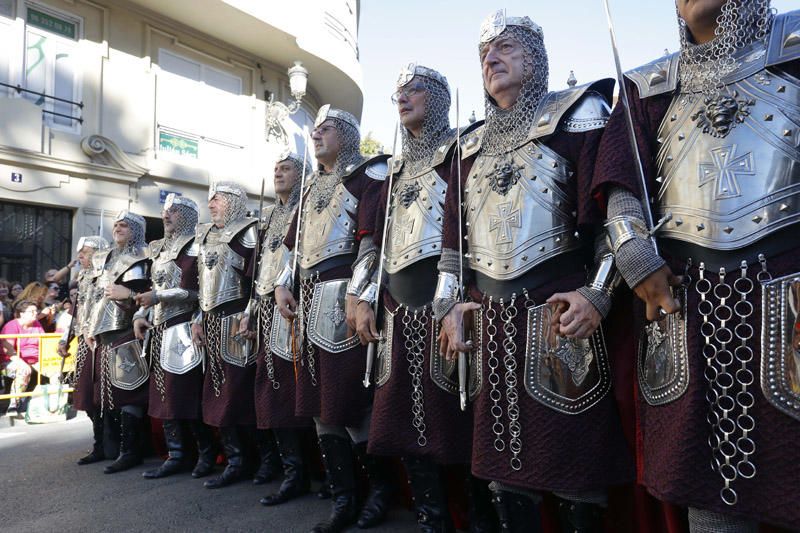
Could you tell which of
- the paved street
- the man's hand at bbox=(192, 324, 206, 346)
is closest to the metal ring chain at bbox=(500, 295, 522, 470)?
the paved street

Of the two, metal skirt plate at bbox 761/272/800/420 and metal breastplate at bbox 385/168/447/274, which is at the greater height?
metal breastplate at bbox 385/168/447/274

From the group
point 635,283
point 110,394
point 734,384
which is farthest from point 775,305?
point 110,394

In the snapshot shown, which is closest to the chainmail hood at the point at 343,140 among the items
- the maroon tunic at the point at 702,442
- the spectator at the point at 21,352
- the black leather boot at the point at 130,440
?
the maroon tunic at the point at 702,442

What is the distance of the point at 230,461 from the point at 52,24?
328 inches

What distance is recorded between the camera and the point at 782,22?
5.14 feet

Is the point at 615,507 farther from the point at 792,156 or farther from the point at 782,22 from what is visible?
the point at 782,22

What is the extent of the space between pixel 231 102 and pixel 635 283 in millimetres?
11296

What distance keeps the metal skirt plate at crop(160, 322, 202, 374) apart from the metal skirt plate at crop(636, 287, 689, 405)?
3.30 meters

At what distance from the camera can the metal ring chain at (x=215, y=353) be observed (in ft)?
13.0

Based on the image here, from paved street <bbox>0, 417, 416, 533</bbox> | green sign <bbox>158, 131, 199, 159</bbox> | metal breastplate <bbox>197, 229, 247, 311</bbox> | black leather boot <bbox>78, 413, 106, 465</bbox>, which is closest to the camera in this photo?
paved street <bbox>0, 417, 416, 533</bbox>

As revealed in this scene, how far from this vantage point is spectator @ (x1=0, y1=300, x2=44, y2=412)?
689cm

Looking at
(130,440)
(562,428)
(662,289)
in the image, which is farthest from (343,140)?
(130,440)

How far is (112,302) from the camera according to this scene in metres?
4.69

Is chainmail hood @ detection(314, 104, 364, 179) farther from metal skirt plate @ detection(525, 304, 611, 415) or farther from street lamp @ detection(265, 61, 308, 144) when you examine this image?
street lamp @ detection(265, 61, 308, 144)
